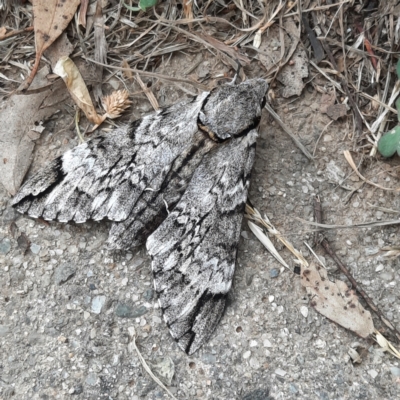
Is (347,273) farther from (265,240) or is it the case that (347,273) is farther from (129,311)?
(129,311)

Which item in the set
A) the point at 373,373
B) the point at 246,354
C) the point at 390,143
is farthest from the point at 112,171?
the point at 373,373

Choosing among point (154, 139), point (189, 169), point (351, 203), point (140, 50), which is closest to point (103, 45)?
point (140, 50)

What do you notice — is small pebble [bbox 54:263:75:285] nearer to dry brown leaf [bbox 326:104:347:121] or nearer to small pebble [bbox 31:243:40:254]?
small pebble [bbox 31:243:40:254]

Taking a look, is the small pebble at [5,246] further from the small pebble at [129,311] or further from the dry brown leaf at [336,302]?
the dry brown leaf at [336,302]

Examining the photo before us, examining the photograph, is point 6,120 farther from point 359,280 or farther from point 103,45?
point 359,280

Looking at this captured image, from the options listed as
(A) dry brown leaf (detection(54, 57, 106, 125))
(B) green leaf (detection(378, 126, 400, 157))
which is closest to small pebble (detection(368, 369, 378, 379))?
(B) green leaf (detection(378, 126, 400, 157))

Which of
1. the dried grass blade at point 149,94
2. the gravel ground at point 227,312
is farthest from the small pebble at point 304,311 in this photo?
the dried grass blade at point 149,94
